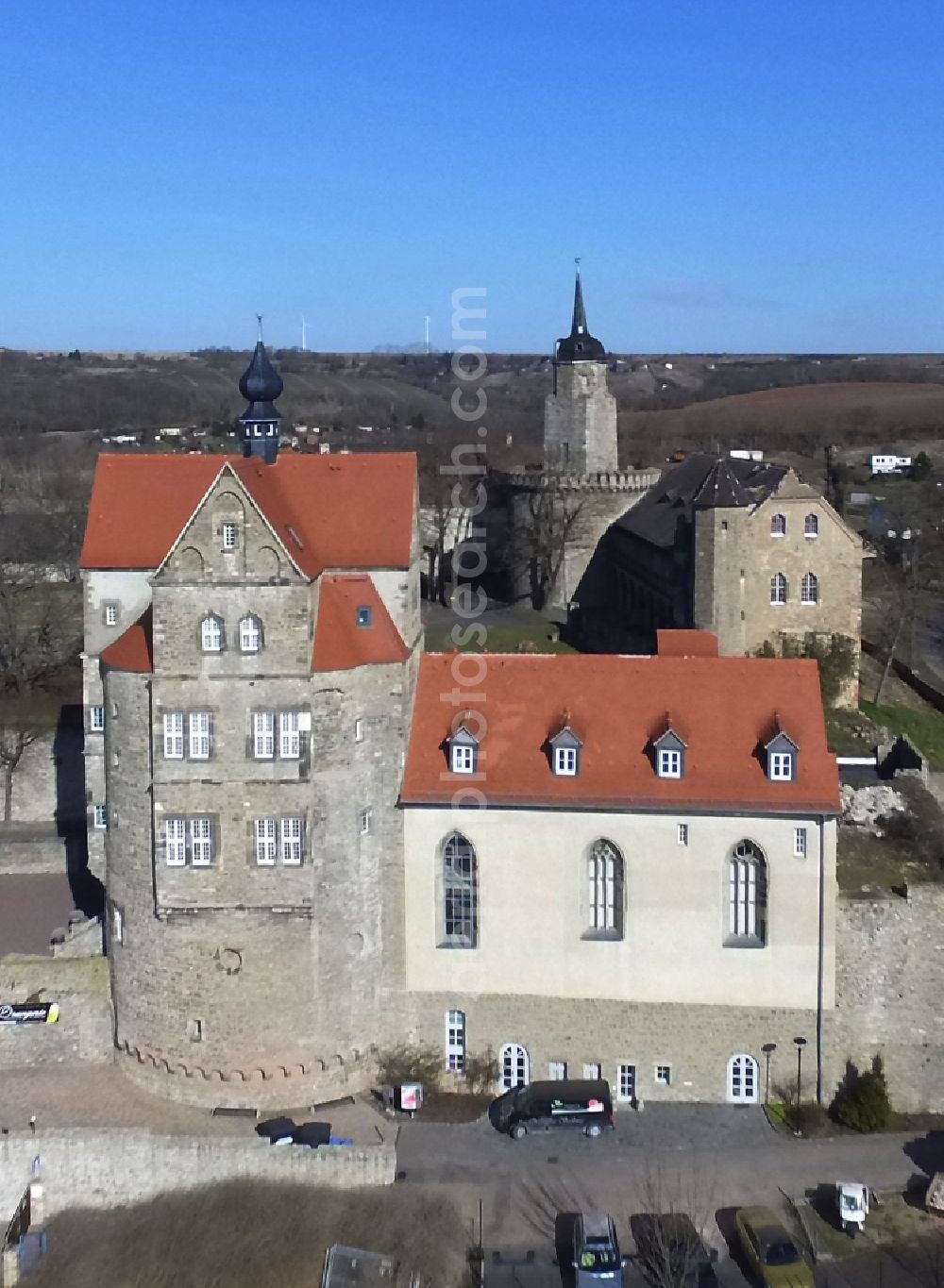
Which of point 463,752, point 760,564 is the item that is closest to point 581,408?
point 760,564

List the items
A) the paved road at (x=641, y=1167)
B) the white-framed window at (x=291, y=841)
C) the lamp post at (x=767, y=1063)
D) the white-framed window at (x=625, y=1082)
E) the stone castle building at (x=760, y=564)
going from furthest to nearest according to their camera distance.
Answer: the stone castle building at (x=760, y=564)
the white-framed window at (x=625, y=1082)
the lamp post at (x=767, y=1063)
the white-framed window at (x=291, y=841)
the paved road at (x=641, y=1167)

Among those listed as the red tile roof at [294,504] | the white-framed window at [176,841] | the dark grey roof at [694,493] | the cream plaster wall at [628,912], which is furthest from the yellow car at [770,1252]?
the dark grey roof at [694,493]

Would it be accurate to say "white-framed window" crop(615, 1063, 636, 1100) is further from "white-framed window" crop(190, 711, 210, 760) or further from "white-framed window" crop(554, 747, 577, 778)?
"white-framed window" crop(190, 711, 210, 760)

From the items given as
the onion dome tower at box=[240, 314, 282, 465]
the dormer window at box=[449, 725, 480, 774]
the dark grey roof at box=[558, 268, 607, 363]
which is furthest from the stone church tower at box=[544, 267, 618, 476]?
the dormer window at box=[449, 725, 480, 774]

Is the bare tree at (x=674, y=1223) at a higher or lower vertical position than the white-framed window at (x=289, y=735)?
lower

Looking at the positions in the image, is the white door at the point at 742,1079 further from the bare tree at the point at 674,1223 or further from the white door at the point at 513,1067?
the white door at the point at 513,1067

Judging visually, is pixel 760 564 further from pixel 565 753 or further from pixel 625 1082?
pixel 625 1082

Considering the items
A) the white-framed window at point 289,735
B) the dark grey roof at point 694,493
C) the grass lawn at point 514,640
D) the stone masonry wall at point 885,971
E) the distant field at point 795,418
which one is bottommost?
the stone masonry wall at point 885,971
